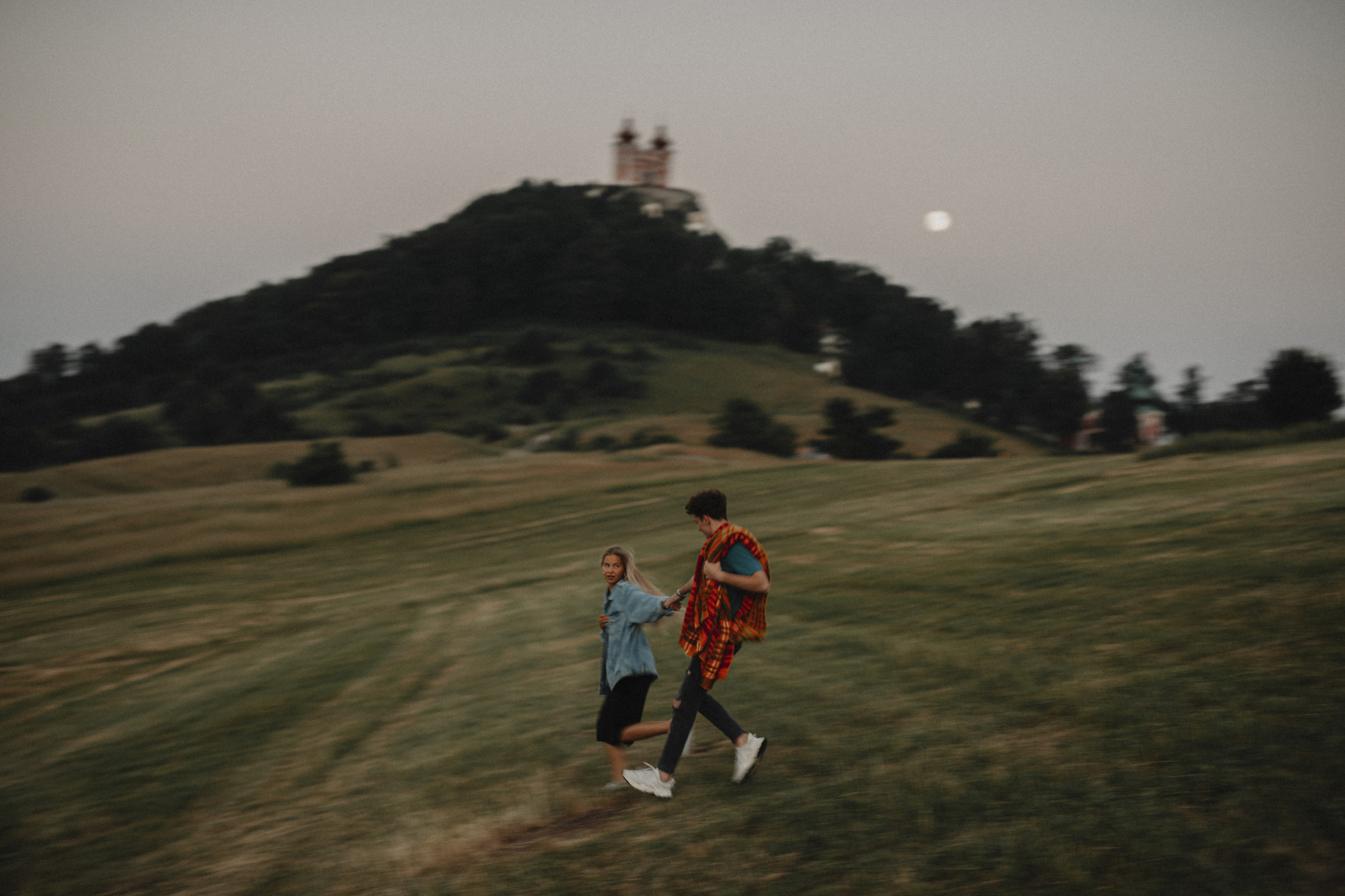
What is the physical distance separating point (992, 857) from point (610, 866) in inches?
88.2

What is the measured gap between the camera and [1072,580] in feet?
40.1

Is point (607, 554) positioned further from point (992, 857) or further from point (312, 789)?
point (312, 789)

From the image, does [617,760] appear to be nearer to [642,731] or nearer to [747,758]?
[642,731]

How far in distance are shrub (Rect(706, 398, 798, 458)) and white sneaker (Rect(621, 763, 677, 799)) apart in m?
54.5

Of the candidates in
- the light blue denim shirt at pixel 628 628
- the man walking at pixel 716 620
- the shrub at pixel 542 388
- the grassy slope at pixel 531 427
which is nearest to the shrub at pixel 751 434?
the grassy slope at pixel 531 427

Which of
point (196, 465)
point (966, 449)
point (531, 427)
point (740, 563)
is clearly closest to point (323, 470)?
→ point (196, 465)

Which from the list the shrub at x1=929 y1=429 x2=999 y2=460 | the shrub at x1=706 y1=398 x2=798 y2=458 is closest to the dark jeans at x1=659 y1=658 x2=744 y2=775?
the shrub at x1=706 y1=398 x2=798 y2=458

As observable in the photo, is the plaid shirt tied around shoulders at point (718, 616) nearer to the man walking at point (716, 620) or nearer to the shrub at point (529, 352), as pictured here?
the man walking at point (716, 620)

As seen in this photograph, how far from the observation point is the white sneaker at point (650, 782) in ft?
23.3

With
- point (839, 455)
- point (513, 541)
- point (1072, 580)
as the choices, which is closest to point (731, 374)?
point (839, 455)

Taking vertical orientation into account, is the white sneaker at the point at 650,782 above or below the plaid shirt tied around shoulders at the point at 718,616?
below

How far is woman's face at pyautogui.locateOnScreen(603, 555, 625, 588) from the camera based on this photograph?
7227mm

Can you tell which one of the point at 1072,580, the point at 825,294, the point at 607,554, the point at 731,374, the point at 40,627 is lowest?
the point at 40,627

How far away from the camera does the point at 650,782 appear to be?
7.16 m
